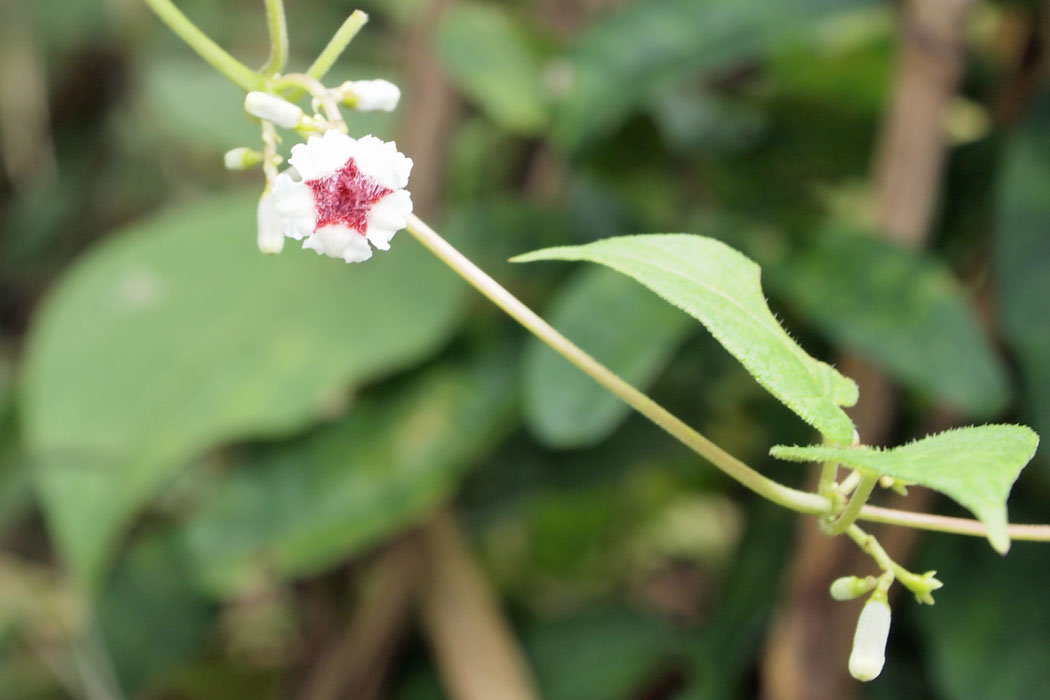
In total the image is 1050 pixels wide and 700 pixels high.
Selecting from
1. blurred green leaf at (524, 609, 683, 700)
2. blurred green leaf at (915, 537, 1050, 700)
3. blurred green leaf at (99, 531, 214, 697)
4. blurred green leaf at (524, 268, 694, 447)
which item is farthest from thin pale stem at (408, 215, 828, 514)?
blurred green leaf at (99, 531, 214, 697)

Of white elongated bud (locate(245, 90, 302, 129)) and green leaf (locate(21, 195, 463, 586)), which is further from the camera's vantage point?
green leaf (locate(21, 195, 463, 586))

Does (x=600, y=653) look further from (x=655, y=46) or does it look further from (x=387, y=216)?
(x=387, y=216)

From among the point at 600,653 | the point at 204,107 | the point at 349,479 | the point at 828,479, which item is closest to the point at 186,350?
the point at 349,479

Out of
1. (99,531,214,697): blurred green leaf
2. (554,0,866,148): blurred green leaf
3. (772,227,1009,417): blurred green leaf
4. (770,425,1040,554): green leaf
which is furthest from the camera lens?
(99,531,214,697): blurred green leaf

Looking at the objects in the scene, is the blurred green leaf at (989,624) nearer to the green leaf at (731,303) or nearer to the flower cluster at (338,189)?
the green leaf at (731,303)

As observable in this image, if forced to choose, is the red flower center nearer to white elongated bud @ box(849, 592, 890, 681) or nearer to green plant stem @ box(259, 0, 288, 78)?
green plant stem @ box(259, 0, 288, 78)

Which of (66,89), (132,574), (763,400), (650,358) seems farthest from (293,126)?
(66,89)

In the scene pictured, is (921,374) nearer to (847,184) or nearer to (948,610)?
(948,610)
